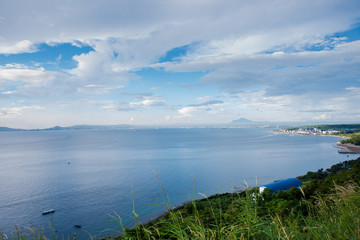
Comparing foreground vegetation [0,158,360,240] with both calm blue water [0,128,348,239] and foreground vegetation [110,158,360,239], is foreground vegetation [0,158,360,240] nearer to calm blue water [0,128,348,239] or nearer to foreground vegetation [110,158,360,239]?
foreground vegetation [110,158,360,239]

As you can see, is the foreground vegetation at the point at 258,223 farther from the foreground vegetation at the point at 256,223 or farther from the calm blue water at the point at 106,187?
the calm blue water at the point at 106,187

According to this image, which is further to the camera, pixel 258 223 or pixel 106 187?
pixel 106 187

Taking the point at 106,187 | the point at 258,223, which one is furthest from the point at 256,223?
the point at 106,187

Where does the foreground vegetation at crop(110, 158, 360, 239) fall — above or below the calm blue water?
above

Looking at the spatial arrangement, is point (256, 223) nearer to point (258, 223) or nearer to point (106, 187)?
point (258, 223)

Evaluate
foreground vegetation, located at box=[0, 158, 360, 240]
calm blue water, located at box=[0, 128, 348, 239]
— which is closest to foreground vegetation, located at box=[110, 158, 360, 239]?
foreground vegetation, located at box=[0, 158, 360, 240]

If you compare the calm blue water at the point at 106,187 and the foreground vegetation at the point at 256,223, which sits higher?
the foreground vegetation at the point at 256,223

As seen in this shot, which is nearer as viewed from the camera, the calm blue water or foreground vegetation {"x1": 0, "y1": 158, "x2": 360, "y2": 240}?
foreground vegetation {"x1": 0, "y1": 158, "x2": 360, "y2": 240}

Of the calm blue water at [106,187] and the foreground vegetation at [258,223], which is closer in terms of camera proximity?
the foreground vegetation at [258,223]

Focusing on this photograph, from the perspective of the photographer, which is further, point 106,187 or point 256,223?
point 106,187

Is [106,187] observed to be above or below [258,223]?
below

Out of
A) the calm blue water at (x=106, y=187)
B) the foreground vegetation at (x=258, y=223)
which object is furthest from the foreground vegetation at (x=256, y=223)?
the calm blue water at (x=106, y=187)

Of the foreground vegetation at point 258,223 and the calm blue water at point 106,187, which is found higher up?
the foreground vegetation at point 258,223

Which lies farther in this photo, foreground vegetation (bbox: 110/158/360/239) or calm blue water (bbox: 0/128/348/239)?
calm blue water (bbox: 0/128/348/239)
